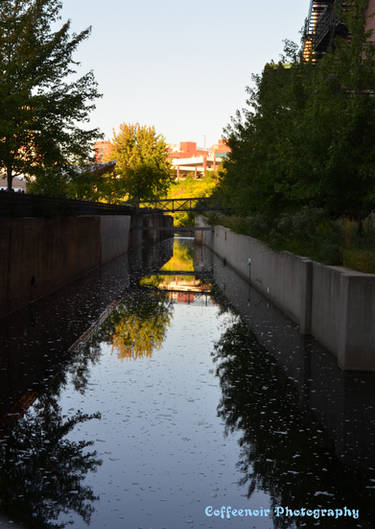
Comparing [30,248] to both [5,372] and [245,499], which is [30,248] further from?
[245,499]

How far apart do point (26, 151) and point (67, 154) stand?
2.36m

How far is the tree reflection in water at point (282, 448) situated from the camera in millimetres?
7152

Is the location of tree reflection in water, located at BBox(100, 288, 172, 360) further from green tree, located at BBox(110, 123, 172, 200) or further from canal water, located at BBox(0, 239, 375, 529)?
green tree, located at BBox(110, 123, 172, 200)

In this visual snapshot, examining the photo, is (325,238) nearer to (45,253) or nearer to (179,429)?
(179,429)

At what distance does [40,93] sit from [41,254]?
8.60 meters

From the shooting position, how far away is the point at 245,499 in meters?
7.11

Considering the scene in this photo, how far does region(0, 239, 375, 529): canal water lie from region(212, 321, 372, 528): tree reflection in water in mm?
24

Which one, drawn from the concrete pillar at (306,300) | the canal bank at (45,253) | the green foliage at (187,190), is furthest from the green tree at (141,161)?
the concrete pillar at (306,300)

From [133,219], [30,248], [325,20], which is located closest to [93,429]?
[30,248]

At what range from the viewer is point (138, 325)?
18.8 metres

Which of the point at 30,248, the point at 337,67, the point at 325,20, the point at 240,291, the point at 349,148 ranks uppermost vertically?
the point at 325,20

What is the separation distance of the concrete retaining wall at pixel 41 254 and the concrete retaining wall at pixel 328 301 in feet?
26.7

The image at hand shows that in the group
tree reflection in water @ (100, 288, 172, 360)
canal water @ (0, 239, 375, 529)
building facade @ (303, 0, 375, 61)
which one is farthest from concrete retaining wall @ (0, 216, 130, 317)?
building facade @ (303, 0, 375, 61)

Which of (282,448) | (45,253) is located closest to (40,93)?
(45,253)
